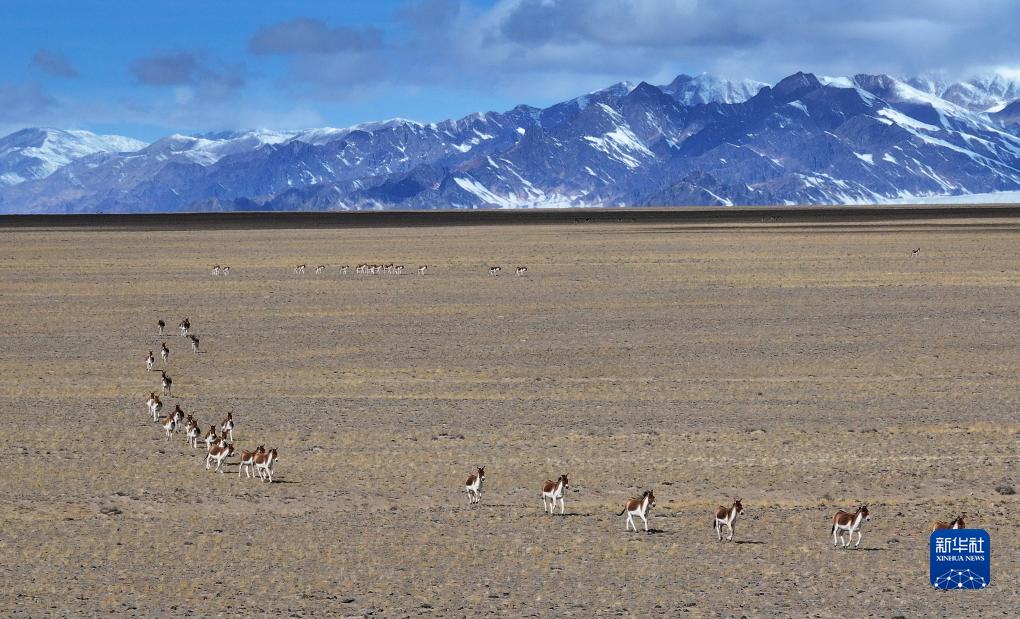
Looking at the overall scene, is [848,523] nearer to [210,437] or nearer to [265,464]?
[265,464]

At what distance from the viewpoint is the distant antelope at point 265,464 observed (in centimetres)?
1469

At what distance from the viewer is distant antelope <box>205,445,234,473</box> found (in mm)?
15211

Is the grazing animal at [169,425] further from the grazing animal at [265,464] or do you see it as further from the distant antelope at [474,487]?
the distant antelope at [474,487]

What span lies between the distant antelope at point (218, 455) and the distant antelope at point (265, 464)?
0.46 meters

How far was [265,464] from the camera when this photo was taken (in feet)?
48.2

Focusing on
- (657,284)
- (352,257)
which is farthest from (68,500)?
(352,257)

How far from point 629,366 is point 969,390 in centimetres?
612

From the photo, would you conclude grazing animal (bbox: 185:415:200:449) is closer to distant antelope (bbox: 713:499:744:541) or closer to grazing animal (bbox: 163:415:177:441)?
grazing animal (bbox: 163:415:177:441)

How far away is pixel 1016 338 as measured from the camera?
27734 millimetres

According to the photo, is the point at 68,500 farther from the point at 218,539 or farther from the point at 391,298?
the point at 391,298

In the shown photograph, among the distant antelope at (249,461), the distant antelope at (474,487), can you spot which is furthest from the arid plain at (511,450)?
the distant antelope at (249,461)

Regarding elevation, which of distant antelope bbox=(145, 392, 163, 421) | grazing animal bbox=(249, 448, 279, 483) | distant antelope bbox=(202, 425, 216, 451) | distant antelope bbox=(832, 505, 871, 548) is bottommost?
distant antelope bbox=(832, 505, 871, 548)

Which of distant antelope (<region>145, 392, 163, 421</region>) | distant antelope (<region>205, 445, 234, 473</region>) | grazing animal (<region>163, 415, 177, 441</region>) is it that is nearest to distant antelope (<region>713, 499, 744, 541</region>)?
distant antelope (<region>205, 445, 234, 473</region>)

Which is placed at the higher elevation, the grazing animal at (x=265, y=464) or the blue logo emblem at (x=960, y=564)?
the grazing animal at (x=265, y=464)
